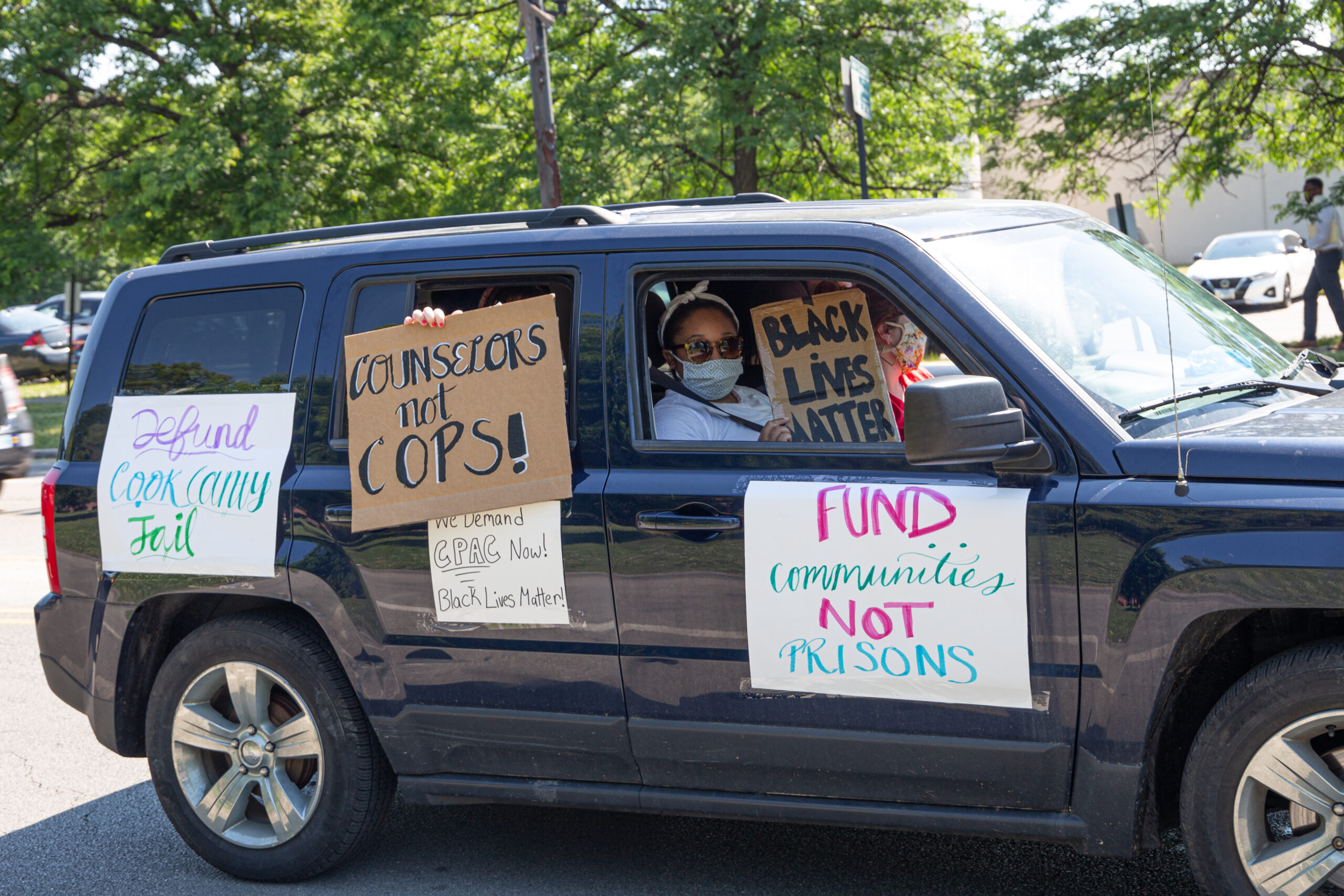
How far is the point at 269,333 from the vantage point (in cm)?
383

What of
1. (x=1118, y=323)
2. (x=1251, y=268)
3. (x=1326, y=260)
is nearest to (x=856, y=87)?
(x=1118, y=323)

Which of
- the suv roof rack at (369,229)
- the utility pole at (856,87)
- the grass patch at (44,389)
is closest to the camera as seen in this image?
the suv roof rack at (369,229)

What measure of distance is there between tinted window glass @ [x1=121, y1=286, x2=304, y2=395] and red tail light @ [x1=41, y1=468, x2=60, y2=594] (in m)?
0.36

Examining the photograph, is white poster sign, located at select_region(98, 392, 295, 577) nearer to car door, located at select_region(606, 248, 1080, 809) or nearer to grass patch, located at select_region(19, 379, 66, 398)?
car door, located at select_region(606, 248, 1080, 809)

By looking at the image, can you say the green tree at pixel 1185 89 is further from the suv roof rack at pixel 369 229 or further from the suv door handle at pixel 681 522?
the suv door handle at pixel 681 522

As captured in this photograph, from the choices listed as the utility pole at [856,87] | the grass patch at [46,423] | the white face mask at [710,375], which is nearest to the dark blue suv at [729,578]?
the white face mask at [710,375]

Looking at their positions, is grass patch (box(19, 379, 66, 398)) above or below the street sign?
below

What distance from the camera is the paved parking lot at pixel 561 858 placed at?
3625 millimetres

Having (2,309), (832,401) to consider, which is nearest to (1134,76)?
(832,401)

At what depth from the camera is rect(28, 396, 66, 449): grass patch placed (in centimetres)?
1695

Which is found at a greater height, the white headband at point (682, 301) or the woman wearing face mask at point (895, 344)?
the white headband at point (682, 301)

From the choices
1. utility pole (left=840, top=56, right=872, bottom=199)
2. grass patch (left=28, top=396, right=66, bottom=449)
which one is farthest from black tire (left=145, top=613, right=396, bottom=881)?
grass patch (left=28, top=396, right=66, bottom=449)

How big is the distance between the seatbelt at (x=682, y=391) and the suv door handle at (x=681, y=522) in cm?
56

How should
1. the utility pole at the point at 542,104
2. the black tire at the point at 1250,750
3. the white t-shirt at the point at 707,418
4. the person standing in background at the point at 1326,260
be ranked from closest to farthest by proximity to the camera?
the black tire at the point at 1250,750 < the white t-shirt at the point at 707,418 < the utility pole at the point at 542,104 < the person standing in background at the point at 1326,260
